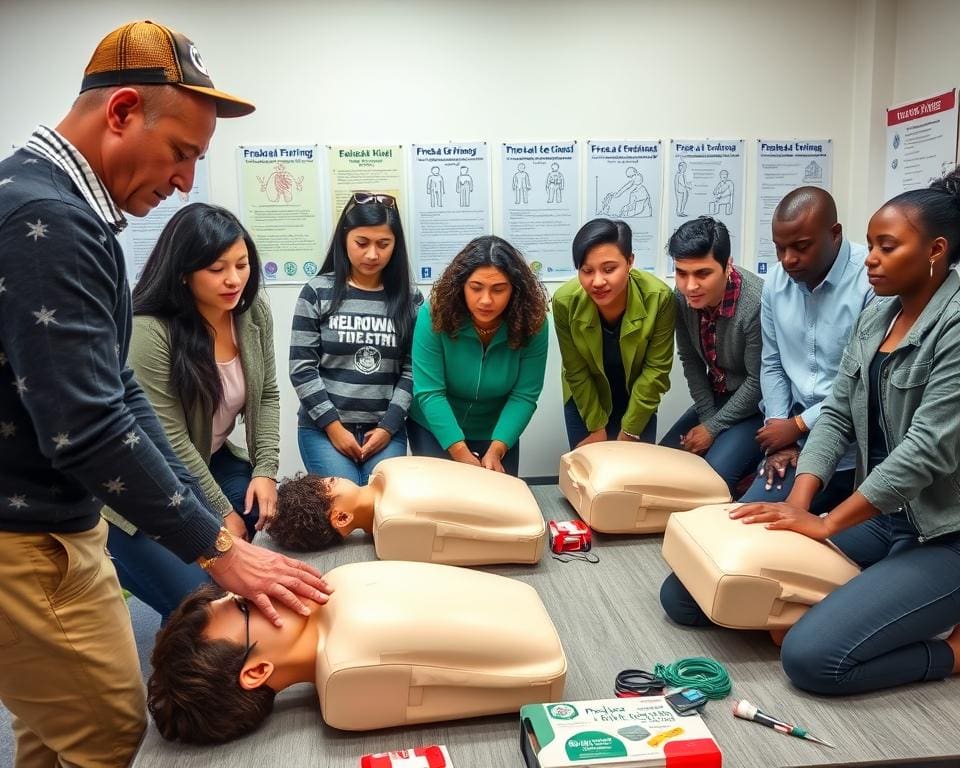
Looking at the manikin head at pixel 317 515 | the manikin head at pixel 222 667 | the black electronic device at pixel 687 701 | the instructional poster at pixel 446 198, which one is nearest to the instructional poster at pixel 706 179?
the instructional poster at pixel 446 198

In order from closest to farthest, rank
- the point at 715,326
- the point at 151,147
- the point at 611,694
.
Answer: the point at 151,147 < the point at 611,694 < the point at 715,326

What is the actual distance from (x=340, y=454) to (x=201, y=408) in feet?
1.90

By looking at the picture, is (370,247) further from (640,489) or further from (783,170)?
(783,170)

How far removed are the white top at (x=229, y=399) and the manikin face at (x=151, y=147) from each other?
3.72 feet

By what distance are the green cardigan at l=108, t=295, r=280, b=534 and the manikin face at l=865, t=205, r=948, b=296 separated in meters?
1.75

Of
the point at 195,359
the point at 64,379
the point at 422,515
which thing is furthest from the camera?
the point at 195,359

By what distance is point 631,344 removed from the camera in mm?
2701

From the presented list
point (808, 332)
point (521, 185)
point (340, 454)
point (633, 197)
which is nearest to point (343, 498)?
point (340, 454)

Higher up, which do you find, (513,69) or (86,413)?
(513,69)

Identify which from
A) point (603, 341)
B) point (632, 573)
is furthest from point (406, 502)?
point (603, 341)

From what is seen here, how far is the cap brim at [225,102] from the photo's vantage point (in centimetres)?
114

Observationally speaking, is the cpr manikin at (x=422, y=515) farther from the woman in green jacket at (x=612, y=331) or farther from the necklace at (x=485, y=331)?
the woman in green jacket at (x=612, y=331)

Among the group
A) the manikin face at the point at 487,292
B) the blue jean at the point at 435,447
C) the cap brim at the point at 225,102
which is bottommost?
the blue jean at the point at 435,447

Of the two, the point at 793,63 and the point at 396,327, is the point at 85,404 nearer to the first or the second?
the point at 396,327
